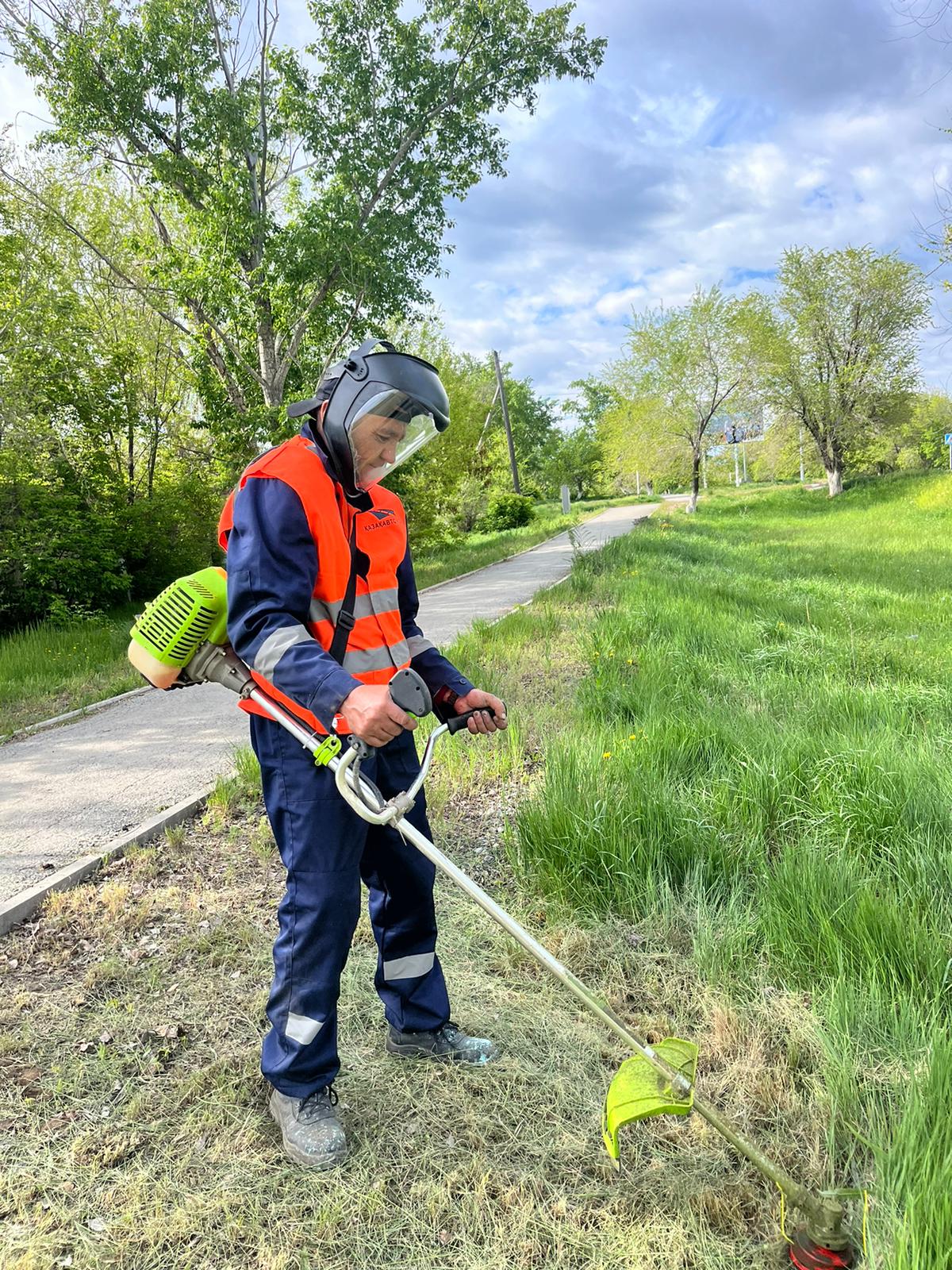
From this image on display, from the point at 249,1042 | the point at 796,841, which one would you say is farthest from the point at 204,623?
the point at 796,841

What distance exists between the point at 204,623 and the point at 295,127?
12.6 meters

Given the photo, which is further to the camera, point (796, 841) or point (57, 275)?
point (57, 275)

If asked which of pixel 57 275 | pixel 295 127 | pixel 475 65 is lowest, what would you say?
pixel 57 275

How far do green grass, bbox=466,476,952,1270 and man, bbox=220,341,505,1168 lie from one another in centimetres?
119

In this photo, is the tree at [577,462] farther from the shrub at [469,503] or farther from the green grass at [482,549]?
the shrub at [469,503]

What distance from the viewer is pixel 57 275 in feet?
38.6

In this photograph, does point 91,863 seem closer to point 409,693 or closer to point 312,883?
point 312,883

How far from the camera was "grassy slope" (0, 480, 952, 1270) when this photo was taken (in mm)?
1892

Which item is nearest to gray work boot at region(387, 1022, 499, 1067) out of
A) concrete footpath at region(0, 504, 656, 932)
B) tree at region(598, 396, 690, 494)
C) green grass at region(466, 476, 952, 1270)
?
green grass at region(466, 476, 952, 1270)

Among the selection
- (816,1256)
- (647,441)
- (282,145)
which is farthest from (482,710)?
(647,441)

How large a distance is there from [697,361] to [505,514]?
952cm

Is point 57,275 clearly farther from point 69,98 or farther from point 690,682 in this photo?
point 690,682

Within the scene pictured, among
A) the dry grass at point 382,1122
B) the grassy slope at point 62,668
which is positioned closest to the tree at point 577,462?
the grassy slope at point 62,668

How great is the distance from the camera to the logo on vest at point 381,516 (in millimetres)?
2215
